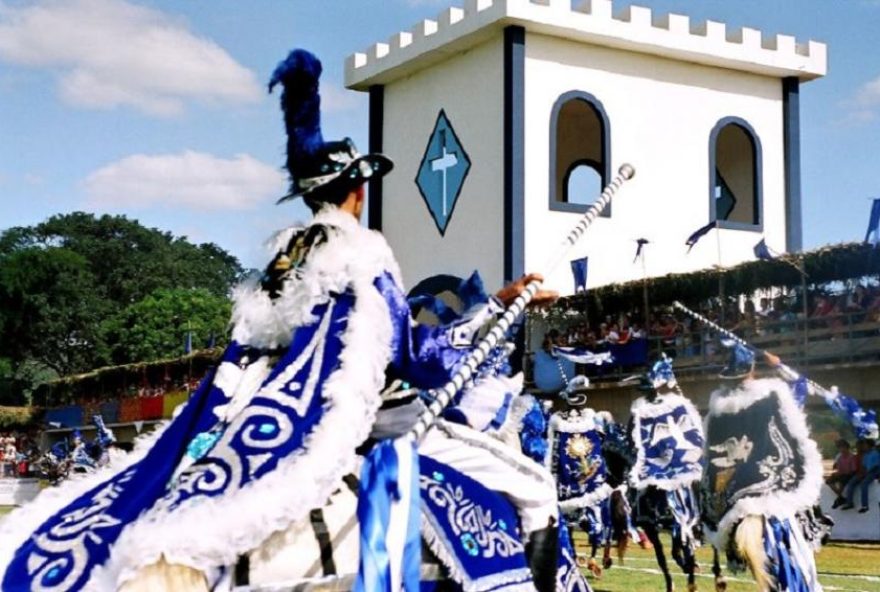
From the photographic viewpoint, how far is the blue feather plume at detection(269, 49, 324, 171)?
5426mm

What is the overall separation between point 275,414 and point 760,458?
554 cm

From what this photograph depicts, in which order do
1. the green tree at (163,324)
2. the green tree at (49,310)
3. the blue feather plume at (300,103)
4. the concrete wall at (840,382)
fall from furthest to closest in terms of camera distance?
the green tree at (49,310) < the green tree at (163,324) < the concrete wall at (840,382) < the blue feather plume at (300,103)

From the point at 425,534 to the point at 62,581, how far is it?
1.51 m

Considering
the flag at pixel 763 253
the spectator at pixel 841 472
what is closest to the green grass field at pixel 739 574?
the spectator at pixel 841 472

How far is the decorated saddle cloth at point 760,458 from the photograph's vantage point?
31.0ft

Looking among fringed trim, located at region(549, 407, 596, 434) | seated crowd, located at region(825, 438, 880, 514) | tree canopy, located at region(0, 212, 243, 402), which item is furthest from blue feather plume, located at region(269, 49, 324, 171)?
tree canopy, located at region(0, 212, 243, 402)

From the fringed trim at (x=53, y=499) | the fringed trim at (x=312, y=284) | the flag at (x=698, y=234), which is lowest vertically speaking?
the fringed trim at (x=53, y=499)

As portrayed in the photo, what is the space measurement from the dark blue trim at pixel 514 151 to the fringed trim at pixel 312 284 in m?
24.0

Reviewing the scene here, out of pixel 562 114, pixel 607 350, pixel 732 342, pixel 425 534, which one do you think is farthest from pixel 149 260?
pixel 425 534

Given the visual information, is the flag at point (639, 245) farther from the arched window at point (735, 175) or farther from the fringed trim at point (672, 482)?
the fringed trim at point (672, 482)

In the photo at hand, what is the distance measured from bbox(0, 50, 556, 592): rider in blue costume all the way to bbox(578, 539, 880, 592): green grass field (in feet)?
30.5

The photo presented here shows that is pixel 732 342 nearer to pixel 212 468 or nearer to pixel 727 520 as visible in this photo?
pixel 727 520

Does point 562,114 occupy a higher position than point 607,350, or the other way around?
point 562,114

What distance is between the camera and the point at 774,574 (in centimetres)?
922
